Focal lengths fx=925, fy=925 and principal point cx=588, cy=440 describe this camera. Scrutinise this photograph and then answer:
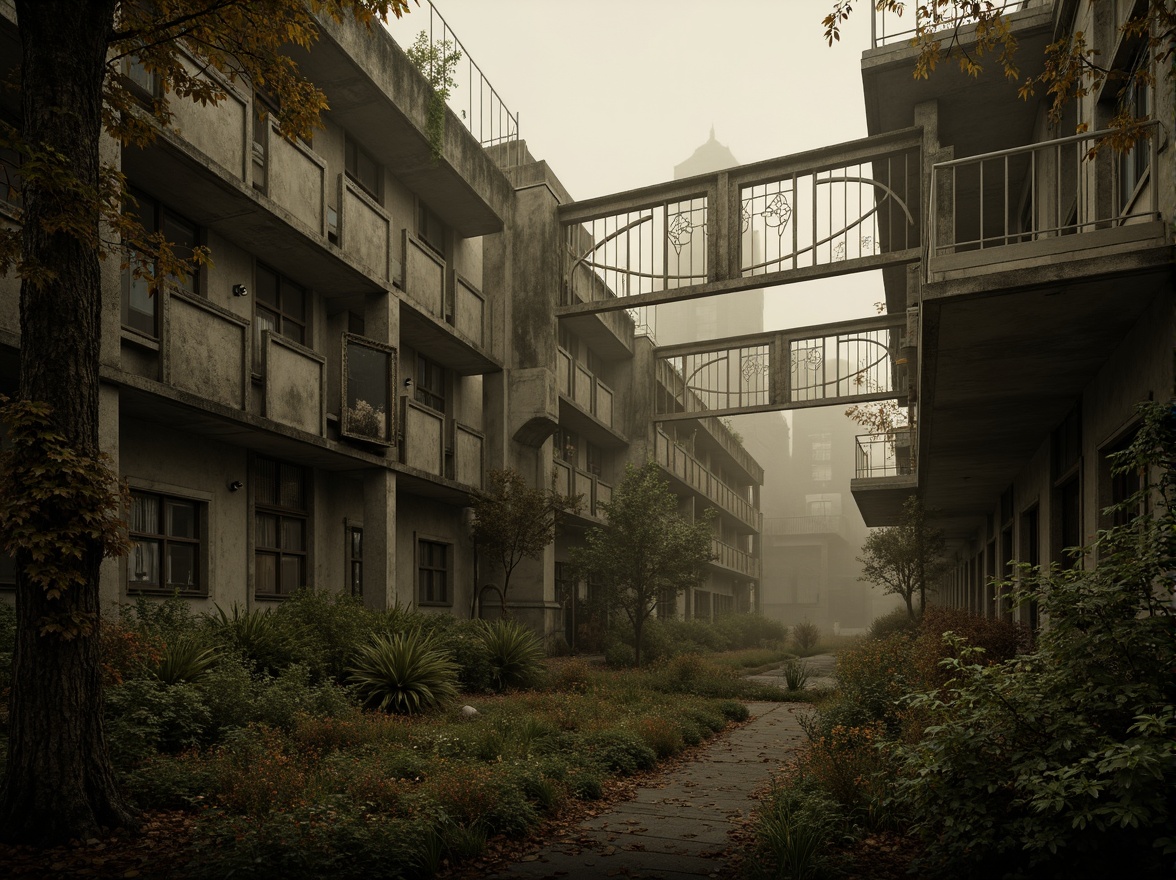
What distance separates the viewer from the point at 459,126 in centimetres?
1828

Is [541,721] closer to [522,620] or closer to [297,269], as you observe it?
[297,269]

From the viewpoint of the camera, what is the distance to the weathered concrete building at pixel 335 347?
11.3 meters

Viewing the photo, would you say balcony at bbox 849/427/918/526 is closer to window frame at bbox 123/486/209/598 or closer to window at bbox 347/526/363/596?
window at bbox 347/526/363/596

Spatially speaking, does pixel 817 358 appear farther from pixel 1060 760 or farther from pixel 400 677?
pixel 1060 760

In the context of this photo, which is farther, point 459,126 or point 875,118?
point 459,126

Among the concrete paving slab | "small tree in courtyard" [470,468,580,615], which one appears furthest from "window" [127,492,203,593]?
"small tree in courtyard" [470,468,580,615]

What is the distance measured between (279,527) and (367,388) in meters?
2.61

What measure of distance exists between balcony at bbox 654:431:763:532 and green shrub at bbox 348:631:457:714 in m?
18.7

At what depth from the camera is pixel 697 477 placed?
37.2 m

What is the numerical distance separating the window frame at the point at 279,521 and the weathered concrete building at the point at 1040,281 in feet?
31.1

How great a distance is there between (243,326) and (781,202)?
37.4 feet

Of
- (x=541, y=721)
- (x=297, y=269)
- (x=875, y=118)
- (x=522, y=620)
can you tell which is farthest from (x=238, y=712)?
(x=875, y=118)

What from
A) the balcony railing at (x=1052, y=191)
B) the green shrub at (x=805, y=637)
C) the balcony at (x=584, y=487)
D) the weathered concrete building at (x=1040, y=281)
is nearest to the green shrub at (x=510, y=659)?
the balcony at (x=584, y=487)

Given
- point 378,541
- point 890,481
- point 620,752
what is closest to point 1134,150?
point 620,752
